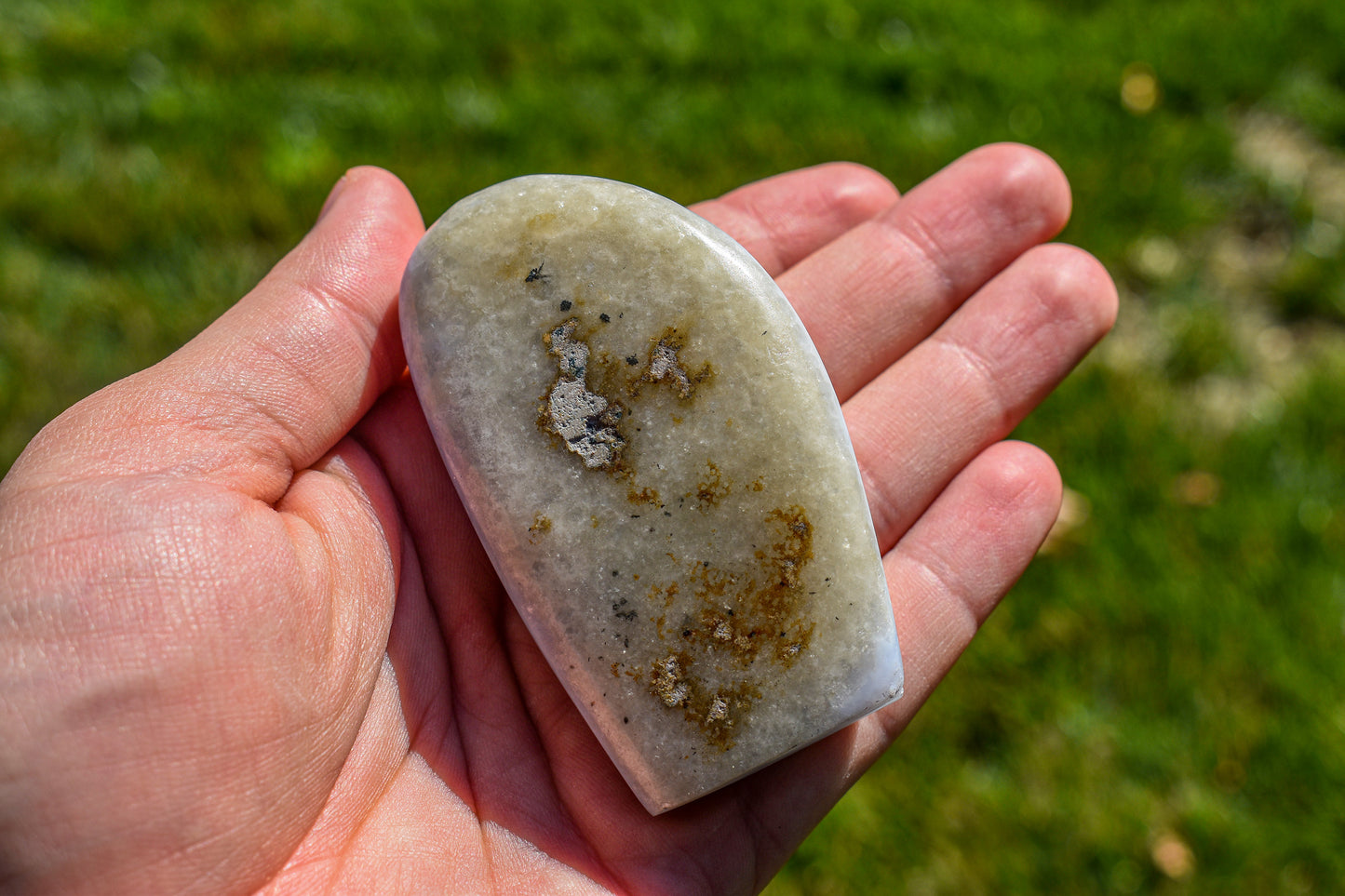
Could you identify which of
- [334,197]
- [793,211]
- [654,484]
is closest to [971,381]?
[793,211]

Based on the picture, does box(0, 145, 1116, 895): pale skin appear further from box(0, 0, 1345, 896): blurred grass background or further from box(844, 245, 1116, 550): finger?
box(0, 0, 1345, 896): blurred grass background

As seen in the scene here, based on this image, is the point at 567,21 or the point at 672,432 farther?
the point at 567,21

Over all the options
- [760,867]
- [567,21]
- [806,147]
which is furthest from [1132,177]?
[760,867]

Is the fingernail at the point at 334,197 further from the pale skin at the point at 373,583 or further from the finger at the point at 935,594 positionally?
the finger at the point at 935,594

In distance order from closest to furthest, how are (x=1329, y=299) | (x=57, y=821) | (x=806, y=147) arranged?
(x=57, y=821) → (x=1329, y=299) → (x=806, y=147)

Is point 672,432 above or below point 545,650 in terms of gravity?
above

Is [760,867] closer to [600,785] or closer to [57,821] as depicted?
[600,785]
